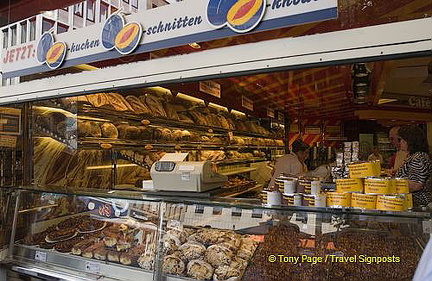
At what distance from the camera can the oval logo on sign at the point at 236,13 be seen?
5.70ft

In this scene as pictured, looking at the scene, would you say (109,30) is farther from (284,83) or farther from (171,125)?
(284,83)

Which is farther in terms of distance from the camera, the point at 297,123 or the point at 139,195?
the point at 297,123

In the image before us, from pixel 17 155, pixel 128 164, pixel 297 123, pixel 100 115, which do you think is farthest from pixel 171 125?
pixel 297 123

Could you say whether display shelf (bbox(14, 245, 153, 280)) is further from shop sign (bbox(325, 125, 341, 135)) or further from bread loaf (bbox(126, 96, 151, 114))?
shop sign (bbox(325, 125, 341, 135))

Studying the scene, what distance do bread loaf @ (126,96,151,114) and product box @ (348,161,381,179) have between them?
10.5 ft

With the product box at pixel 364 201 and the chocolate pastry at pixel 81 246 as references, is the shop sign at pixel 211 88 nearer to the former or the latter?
the chocolate pastry at pixel 81 246

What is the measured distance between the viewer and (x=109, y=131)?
13.4ft

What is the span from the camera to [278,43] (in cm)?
169

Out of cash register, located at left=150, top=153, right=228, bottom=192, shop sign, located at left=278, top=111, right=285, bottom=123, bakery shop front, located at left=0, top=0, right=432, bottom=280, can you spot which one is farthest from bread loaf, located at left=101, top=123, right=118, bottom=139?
shop sign, located at left=278, top=111, right=285, bottom=123

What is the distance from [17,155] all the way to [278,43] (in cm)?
267

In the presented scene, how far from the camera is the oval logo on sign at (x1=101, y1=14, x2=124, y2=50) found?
2234mm

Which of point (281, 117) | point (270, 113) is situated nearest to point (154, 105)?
point (270, 113)

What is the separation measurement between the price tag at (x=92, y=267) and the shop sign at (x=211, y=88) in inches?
128

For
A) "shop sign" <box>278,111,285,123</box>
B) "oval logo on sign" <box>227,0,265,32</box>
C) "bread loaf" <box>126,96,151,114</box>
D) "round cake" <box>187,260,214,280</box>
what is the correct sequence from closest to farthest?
"oval logo on sign" <box>227,0,265,32</box>
"round cake" <box>187,260,214,280</box>
"bread loaf" <box>126,96,151,114</box>
"shop sign" <box>278,111,285,123</box>
